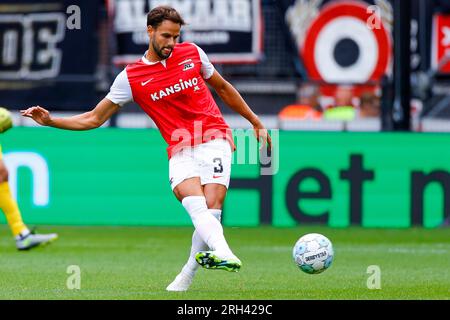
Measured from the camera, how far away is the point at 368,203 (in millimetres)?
16969

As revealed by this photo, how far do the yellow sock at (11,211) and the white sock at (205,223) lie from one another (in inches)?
200

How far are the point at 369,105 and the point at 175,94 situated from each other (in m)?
10.4

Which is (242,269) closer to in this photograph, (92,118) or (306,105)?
(92,118)

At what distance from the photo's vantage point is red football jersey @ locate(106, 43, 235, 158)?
9414 mm

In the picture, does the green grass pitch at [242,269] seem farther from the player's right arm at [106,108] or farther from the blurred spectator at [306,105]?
the blurred spectator at [306,105]

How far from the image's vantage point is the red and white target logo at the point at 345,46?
2192cm

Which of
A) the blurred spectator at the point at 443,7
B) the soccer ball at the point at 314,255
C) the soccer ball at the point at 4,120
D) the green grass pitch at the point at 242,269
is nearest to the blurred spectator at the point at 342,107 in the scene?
the green grass pitch at the point at 242,269

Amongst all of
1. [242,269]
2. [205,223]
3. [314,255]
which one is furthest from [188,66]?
[242,269]

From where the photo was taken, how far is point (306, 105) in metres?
19.9

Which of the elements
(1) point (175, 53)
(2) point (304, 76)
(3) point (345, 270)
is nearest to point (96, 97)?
(2) point (304, 76)

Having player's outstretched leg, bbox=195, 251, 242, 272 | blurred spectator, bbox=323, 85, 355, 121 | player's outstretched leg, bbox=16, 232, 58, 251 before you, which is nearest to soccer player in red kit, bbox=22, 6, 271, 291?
player's outstretched leg, bbox=195, 251, 242, 272
